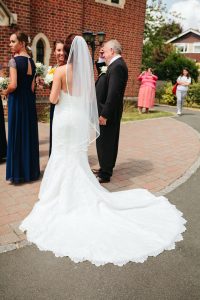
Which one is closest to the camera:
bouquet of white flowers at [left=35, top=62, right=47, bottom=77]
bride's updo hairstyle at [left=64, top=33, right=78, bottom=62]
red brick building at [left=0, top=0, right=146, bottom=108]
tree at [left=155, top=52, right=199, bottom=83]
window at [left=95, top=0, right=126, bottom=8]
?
bride's updo hairstyle at [left=64, top=33, right=78, bottom=62]

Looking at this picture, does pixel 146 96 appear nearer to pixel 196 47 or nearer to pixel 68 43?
pixel 68 43

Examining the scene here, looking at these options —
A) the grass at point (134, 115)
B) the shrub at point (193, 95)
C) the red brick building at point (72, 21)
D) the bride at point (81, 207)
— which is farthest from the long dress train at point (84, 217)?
the shrub at point (193, 95)

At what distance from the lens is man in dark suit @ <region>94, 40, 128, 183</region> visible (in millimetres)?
4945

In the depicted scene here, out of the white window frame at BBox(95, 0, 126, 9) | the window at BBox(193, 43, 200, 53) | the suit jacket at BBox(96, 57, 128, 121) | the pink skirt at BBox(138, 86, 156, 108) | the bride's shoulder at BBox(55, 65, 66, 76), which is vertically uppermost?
the window at BBox(193, 43, 200, 53)

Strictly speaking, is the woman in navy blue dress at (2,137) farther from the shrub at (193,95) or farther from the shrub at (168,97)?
the shrub at (193,95)

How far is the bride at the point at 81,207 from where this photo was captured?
11.5ft

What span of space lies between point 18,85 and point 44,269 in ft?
9.72

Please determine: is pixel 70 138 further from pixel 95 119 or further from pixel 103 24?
pixel 103 24

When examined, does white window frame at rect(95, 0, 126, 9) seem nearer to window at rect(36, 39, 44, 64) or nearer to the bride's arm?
window at rect(36, 39, 44, 64)

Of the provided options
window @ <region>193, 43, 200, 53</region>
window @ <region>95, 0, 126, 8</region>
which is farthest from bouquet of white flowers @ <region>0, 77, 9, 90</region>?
window @ <region>193, 43, 200, 53</region>

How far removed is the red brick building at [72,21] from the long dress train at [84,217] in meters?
7.28

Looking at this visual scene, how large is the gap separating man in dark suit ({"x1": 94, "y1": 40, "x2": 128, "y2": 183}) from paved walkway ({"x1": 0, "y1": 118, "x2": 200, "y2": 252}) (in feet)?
1.44

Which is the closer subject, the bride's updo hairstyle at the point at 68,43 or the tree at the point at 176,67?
the bride's updo hairstyle at the point at 68,43

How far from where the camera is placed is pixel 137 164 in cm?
680
